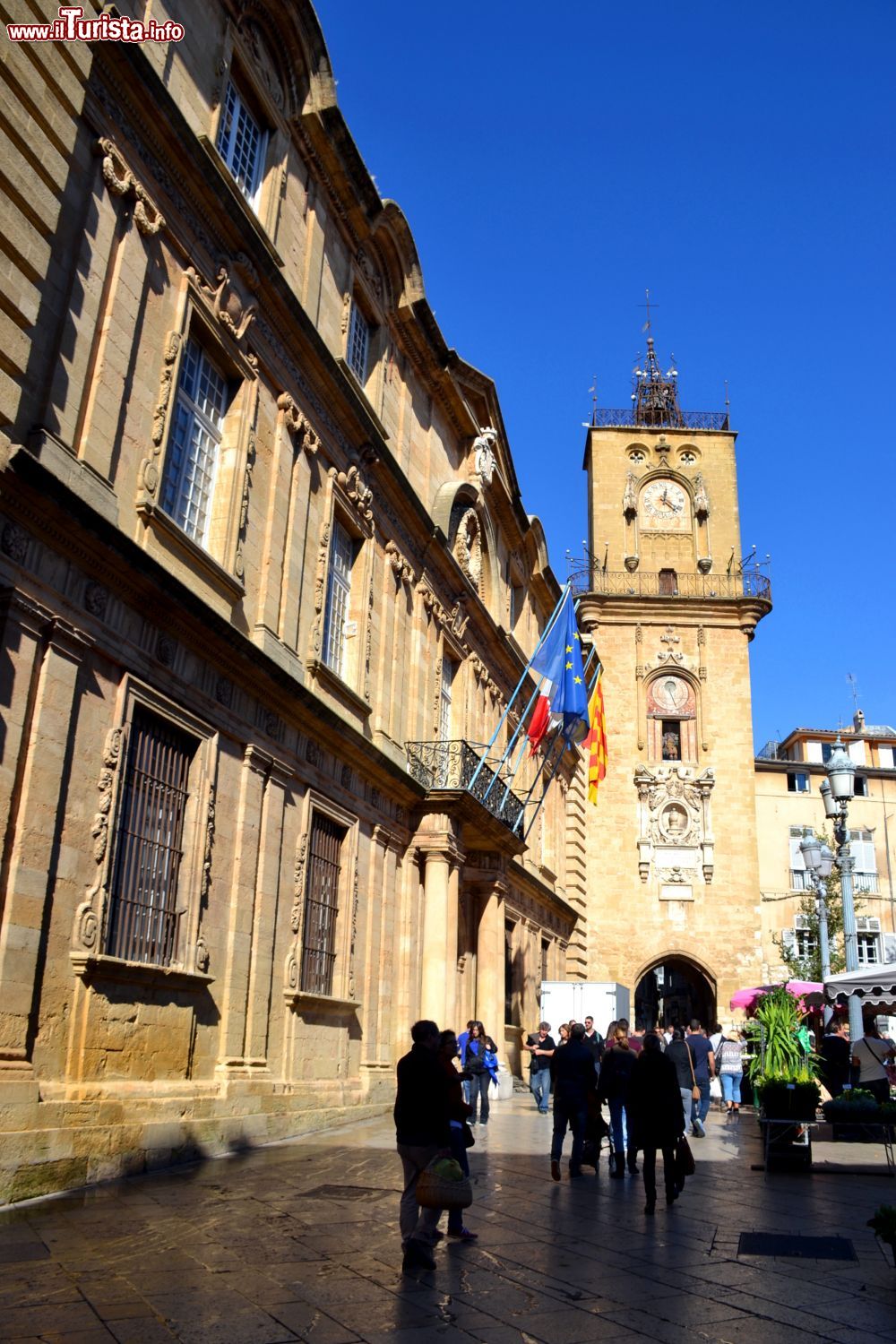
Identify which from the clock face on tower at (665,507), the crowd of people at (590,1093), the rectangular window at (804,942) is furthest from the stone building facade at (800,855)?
the crowd of people at (590,1093)

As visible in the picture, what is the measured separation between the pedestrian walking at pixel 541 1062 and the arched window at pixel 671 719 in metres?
19.6

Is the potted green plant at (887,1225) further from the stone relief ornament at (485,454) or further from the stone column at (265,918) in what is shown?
the stone relief ornament at (485,454)

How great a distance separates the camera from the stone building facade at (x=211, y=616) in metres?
9.49

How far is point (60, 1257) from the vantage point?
21.6 ft

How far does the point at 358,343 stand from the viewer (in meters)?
19.6

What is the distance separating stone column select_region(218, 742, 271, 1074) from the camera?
1267 cm

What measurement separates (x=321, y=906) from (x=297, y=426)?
669cm

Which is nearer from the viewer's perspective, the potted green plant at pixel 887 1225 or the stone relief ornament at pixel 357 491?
the potted green plant at pixel 887 1225

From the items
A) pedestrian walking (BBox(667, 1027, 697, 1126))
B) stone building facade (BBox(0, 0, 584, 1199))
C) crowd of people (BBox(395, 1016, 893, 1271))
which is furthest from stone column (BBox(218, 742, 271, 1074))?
pedestrian walking (BBox(667, 1027, 697, 1126))

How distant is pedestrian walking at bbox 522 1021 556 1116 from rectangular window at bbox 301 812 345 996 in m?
4.02

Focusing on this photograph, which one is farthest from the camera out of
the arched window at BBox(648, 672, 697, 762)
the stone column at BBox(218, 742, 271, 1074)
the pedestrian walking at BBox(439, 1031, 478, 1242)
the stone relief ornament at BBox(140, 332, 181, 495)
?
the arched window at BBox(648, 672, 697, 762)

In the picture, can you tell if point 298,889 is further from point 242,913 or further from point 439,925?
point 439,925

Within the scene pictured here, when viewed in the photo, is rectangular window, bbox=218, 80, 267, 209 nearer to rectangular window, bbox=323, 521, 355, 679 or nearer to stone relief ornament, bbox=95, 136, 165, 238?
stone relief ornament, bbox=95, 136, 165, 238

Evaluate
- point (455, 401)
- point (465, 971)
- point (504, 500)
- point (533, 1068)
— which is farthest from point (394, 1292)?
point (504, 500)
